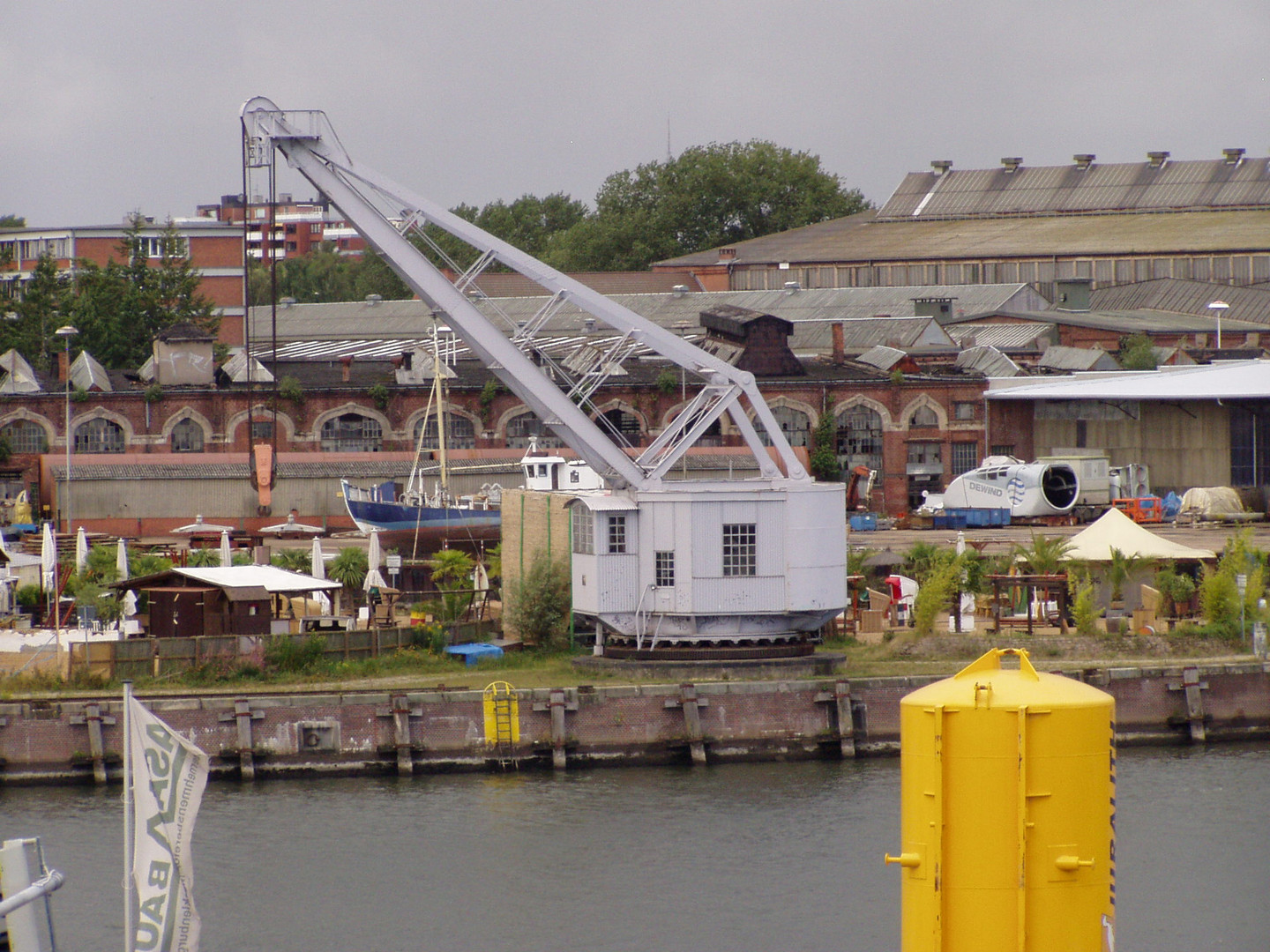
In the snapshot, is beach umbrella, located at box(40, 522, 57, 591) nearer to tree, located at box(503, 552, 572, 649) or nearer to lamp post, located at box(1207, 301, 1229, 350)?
tree, located at box(503, 552, 572, 649)

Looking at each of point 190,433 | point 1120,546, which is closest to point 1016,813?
point 1120,546

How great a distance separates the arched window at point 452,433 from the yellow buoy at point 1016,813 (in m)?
62.4

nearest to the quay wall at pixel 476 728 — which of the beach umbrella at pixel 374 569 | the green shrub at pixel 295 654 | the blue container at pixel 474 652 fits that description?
the green shrub at pixel 295 654

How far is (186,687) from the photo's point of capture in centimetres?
3650

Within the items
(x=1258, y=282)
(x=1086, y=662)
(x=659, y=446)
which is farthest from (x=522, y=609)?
(x=1258, y=282)

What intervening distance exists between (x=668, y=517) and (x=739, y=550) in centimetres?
157

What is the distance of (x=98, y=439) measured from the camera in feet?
242

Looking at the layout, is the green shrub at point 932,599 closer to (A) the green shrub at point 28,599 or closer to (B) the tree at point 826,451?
(A) the green shrub at point 28,599

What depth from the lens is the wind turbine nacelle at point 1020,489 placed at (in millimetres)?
65938

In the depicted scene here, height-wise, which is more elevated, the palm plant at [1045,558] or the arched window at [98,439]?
the arched window at [98,439]

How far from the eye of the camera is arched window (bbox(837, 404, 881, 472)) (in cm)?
7362

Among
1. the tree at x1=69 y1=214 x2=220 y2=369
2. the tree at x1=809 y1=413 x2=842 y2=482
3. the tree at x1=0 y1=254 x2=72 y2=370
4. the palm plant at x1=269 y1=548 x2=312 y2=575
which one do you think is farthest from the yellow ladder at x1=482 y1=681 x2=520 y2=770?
the tree at x1=69 y1=214 x2=220 y2=369

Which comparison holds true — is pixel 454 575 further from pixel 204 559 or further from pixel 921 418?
pixel 921 418

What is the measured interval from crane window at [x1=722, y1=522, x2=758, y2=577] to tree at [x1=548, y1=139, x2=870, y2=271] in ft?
319
